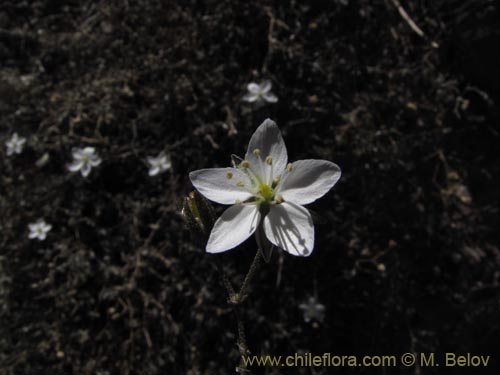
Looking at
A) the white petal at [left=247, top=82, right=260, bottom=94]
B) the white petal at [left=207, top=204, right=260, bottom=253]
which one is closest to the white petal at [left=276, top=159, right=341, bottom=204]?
the white petal at [left=207, top=204, right=260, bottom=253]

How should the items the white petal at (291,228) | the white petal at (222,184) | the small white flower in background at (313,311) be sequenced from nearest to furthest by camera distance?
the white petal at (291,228) → the white petal at (222,184) → the small white flower in background at (313,311)

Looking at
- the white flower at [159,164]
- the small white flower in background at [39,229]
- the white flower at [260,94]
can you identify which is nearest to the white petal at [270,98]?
the white flower at [260,94]

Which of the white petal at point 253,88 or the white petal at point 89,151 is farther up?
the white petal at point 253,88

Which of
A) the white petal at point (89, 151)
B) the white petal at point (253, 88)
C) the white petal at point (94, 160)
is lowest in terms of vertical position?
the white petal at point (94, 160)

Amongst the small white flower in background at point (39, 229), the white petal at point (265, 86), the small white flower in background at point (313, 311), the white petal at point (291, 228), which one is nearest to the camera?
the white petal at point (291, 228)

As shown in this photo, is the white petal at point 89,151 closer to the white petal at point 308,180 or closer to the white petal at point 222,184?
the white petal at point 222,184

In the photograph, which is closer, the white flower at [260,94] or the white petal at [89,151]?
the white flower at [260,94]

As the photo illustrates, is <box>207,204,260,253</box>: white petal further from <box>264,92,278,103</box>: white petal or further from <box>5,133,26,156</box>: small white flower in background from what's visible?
<box>5,133,26,156</box>: small white flower in background

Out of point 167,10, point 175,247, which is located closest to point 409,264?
point 175,247
